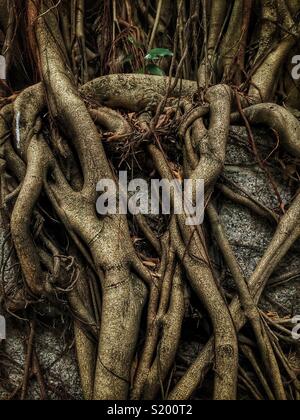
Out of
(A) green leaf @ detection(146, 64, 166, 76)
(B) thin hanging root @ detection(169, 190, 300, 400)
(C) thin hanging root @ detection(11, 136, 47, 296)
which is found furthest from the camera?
(A) green leaf @ detection(146, 64, 166, 76)

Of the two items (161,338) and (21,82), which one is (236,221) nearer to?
(161,338)

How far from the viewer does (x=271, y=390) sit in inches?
83.2

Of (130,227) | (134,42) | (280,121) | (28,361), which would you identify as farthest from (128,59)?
(28,361)

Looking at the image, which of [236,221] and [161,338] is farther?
[236,221]

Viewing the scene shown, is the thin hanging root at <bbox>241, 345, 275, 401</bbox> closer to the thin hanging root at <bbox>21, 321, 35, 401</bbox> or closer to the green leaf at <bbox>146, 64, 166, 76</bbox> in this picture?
the thin hanging root at <bbox>21, 321, 35, 401</bbox>

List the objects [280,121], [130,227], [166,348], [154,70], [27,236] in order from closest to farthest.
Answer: [166,348]
[27,236]
[130,227]
[280,121]
[154,70]

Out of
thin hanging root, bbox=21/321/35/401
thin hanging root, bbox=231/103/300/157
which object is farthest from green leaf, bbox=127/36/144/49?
thin hanging root, bbox=21/321/35/401

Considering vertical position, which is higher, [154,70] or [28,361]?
[154,70]

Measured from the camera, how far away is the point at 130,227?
7.79 feet

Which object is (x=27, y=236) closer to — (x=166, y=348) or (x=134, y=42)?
(x=166, y=348)

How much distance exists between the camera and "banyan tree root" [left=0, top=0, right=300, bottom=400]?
6.75 feet

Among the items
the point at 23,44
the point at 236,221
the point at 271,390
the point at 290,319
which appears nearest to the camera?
the point at 271,390
